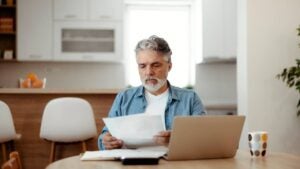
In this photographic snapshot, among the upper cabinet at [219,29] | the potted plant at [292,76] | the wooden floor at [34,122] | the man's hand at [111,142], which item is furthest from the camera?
the upper cabinet at [219,29]

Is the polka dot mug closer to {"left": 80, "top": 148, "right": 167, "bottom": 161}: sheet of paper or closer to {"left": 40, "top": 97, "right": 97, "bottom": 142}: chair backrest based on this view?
{"left": 80, "top": 148, "right": 167, "bottom": 161}: sheet of paper

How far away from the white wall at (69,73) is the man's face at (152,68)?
418cm

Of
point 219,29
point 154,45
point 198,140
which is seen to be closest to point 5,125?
point 154,45

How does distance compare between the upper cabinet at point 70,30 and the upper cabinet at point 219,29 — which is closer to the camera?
the upper cabinet at point 219,29

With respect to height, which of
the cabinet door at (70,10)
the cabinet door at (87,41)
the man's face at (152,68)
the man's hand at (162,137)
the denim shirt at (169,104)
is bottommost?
the man's hand at (162,137)

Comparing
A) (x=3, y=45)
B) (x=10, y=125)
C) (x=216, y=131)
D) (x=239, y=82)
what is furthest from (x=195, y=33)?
(x=216, y=131)

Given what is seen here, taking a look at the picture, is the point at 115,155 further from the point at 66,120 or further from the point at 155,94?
the point at 66,120

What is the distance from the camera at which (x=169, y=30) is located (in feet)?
21.7

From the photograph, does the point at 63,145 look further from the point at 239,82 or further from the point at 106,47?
the point at 106,47

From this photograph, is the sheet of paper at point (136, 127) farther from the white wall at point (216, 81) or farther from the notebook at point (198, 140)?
the white wall at point (216, 81)

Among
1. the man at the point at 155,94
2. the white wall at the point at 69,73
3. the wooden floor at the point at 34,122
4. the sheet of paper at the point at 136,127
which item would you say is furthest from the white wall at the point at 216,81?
the sheet of paper at the point at 136,127

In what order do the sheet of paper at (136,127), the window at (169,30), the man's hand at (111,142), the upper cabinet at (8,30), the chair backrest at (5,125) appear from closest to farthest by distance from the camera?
the sheet of paper at (136,127)
the man's hand at (111,142)
the chair backrest at (5,125)
the upper cabinet at (8,30)
the window at (169,30)

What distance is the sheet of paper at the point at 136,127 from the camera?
1.83 meters

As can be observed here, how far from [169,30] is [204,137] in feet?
16.2
